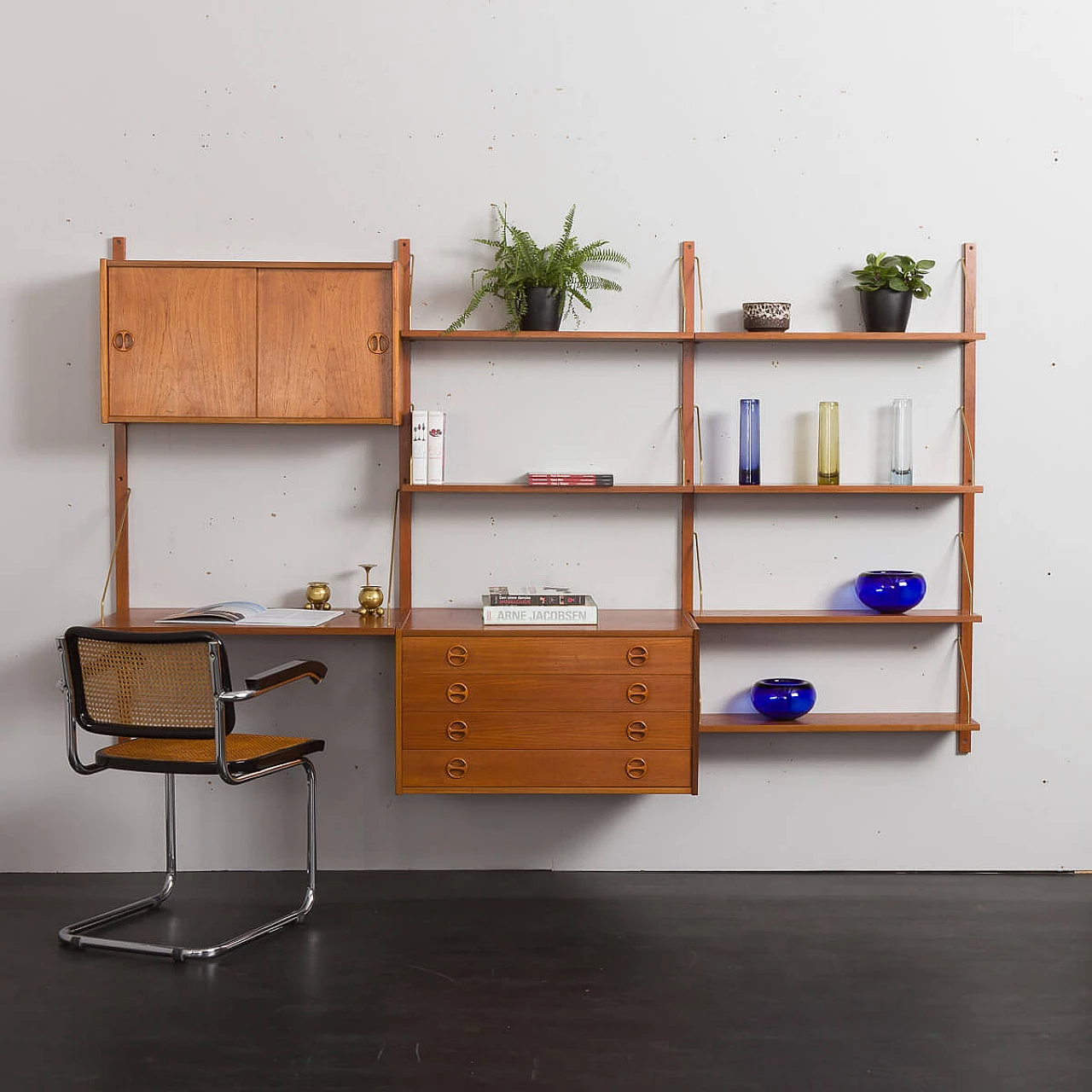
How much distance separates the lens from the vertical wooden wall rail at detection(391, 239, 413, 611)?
3.50 m

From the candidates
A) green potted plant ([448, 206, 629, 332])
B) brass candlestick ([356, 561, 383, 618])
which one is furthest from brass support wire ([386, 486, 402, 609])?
green potted plant ([448, 206, 629, 332])

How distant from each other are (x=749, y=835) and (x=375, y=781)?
4.07ft

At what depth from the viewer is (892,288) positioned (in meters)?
3.40

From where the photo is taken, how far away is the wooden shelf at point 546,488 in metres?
3.35

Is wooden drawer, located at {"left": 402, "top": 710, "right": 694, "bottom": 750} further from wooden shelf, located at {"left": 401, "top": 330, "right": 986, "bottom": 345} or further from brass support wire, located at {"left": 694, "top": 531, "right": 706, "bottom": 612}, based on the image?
wooden shelf, located at {"left": 401, "top": 330, "right": 986, "bottom": 345}

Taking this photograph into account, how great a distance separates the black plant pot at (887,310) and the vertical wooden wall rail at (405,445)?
1.45 meters

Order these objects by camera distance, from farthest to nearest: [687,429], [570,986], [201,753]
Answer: [687,429]
[201,753]
[570,986]

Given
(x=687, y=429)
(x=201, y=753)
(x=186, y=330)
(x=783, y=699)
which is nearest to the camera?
(x=201, y=753)

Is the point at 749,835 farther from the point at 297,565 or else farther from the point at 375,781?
the point at 297,565

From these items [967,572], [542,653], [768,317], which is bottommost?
[542,653]

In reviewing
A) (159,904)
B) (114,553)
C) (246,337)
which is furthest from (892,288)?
(159,904)

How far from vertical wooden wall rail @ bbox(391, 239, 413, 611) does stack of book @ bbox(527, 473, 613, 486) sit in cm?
42

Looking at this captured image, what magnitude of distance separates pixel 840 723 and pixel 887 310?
4.26 ft

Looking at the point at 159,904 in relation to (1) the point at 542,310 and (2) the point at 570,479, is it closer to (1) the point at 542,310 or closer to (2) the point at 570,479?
(2) the point at 570,479
